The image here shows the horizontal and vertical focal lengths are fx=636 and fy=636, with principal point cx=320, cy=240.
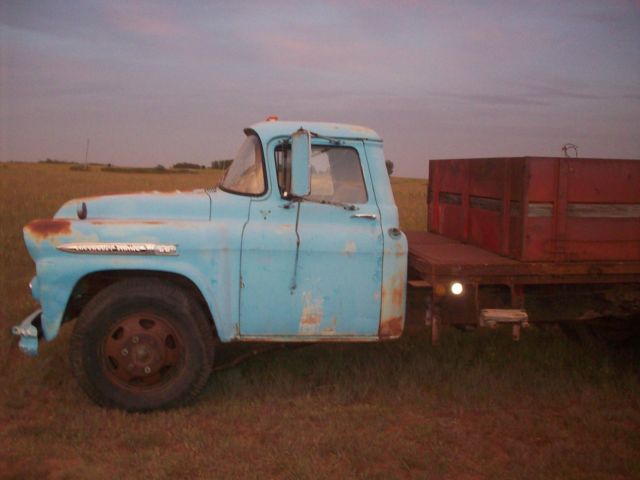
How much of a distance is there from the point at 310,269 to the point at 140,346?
133 cm

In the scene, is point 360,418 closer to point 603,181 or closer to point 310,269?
point 310,269

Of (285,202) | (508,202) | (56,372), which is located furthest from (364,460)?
(56,372)

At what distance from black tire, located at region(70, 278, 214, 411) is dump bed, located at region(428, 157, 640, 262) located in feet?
8.02

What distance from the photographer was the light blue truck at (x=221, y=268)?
448cm

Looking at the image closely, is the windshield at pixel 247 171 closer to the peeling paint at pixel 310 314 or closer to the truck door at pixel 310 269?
the truck door at pixel 310 269

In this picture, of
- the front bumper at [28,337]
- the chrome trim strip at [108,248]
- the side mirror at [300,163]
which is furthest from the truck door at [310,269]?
the front bumper at [28,337]

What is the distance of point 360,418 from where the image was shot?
15.2 feet

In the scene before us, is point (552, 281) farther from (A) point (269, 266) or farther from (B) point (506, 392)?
(A) point (269, 266)

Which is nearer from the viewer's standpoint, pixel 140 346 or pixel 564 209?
pixel 140 346

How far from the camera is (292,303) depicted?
4.64 metres

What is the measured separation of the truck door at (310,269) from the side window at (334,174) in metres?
0.03

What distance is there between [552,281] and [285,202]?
6.93 feet

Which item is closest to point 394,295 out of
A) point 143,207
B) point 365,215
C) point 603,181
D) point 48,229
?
point 365,215

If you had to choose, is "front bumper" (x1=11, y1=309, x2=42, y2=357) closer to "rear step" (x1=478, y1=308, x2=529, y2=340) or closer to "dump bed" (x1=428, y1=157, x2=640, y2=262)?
"rear step" (x1=478, y1=308, x2=529, y2=340)
